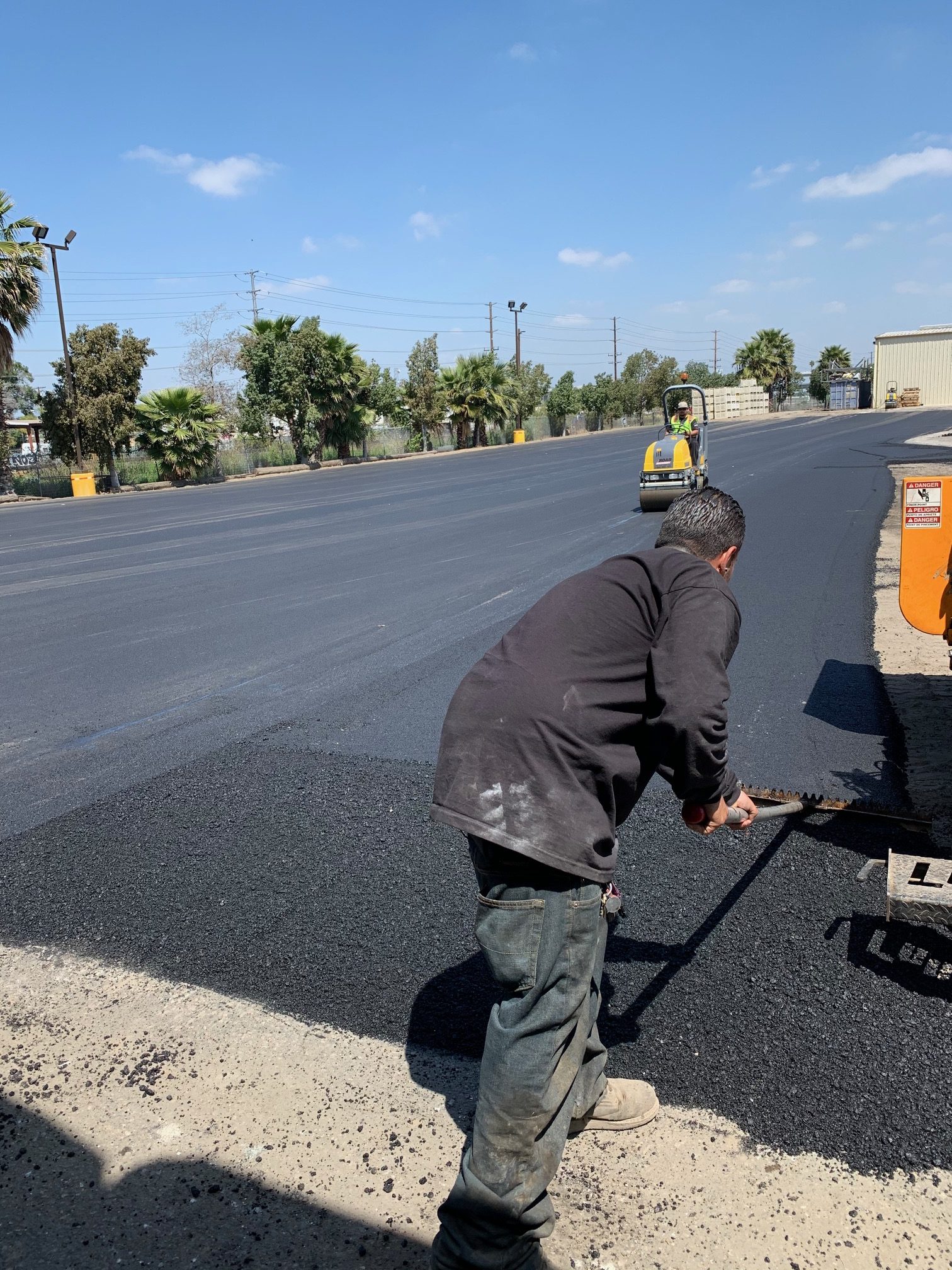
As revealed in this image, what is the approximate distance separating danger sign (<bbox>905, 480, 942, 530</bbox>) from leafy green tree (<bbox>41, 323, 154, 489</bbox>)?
33.8 m

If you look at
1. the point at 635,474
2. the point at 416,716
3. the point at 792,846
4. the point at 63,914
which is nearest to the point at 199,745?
the point at 416,716

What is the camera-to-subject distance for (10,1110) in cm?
→ 287

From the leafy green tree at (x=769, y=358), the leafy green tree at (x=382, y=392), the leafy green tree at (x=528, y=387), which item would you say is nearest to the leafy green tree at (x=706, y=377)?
the leafy green tree at (x=769, y=358)

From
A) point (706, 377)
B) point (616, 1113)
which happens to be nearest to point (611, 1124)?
point (616, 1113)

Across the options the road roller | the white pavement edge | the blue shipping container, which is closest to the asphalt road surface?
the white pavement edge

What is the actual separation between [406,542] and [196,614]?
5.20m

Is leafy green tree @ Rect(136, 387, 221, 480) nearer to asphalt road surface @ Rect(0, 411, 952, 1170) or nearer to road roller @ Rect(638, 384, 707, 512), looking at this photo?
road roller @ Rect(638, 384, 707, 512)

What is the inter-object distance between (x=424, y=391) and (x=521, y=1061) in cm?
5044

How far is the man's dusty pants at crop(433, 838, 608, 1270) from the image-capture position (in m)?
2.16

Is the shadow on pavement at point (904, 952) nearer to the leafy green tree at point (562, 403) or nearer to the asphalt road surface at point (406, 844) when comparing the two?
the asphalt road surface at point (406, 844)

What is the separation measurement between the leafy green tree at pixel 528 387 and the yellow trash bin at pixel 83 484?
26.0 m

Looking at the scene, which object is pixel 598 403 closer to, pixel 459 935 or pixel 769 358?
pixel 769 358

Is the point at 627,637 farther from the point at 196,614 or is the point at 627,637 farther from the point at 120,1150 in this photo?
the point at 196,614

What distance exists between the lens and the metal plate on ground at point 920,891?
3.04m
